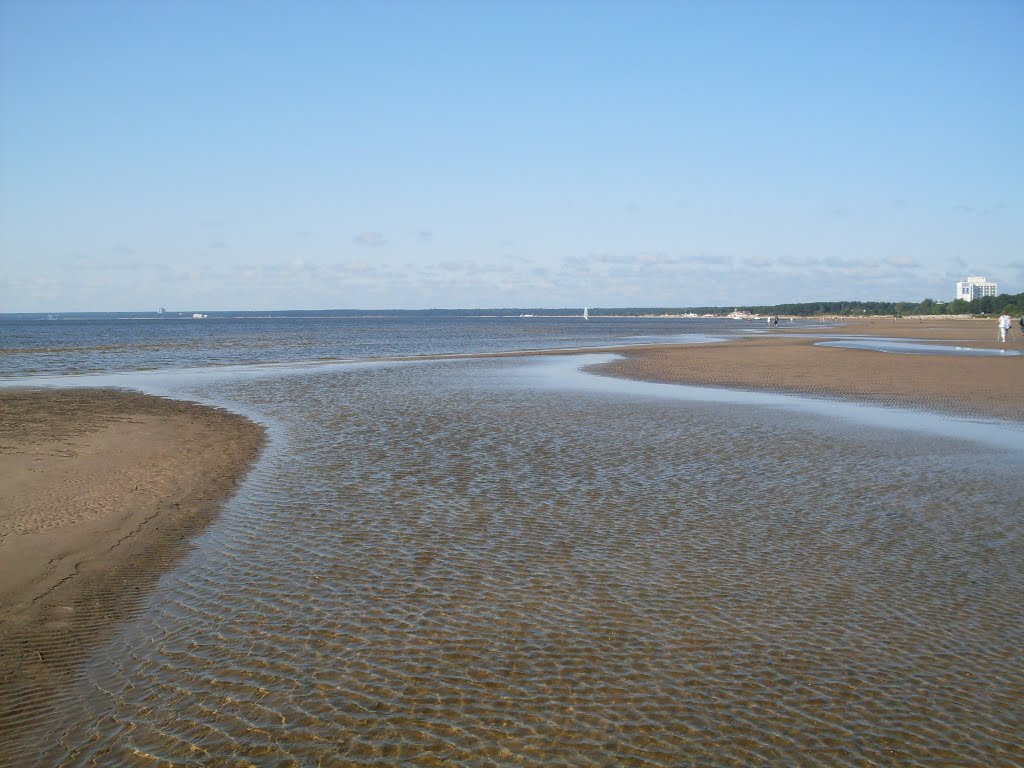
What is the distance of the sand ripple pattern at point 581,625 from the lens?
5117 mm

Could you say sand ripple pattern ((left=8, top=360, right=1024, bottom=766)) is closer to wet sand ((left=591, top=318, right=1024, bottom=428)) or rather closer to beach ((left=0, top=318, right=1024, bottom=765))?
beach ((left=0, top=318, right=1024, bottom=765))

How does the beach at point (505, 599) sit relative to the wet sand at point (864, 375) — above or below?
below

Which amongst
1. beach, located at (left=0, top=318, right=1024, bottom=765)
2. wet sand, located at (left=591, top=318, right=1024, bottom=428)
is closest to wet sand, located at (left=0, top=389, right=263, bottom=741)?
beach, located at (left=0, top=318, right=1024, bottom=765)

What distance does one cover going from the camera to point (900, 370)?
1283 inches

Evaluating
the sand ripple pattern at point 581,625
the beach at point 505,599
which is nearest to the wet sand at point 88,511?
the beach at point 505,599

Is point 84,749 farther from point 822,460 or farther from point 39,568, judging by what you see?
point 822,460

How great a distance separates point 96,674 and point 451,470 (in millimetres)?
7931

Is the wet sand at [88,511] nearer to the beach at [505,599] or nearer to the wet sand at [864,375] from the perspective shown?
the beach at [505,599]

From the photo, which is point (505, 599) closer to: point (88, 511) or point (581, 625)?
point (581, 625)

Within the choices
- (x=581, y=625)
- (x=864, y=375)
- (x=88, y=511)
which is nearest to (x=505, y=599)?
(x=581, y=625)

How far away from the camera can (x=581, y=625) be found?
6.93m

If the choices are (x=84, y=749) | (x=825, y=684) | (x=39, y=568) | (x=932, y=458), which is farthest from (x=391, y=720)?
(x=932, y=458)

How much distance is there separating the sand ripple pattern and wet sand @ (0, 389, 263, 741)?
1.42ft

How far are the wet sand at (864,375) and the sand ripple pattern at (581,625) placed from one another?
1065 cm
